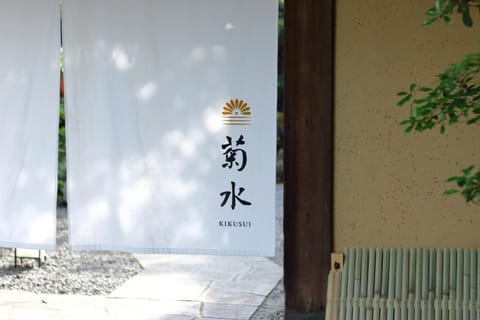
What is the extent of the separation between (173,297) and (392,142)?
8.27 ft

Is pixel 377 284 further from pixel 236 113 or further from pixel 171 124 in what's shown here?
pixel 171 124

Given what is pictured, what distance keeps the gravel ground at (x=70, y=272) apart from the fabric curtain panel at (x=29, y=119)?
1620 millimetres

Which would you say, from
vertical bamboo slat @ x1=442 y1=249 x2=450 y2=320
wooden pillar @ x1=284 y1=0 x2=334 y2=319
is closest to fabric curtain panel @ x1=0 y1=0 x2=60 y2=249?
wooden pillar @ x1=284 y1=0 x2=334 y2=319

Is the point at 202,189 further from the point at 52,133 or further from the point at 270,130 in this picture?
the point at 52,133

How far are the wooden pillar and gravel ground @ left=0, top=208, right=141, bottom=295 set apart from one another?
2.43 m

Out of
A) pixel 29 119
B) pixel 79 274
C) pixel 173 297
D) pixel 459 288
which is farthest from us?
pixel 79 274

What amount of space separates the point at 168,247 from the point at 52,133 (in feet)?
3.08

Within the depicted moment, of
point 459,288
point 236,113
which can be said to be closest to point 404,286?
point 459,288

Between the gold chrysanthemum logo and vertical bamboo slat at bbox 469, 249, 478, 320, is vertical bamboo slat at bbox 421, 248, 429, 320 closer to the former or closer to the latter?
vertical bamboo slat at bbox 469, 249, 478, 320

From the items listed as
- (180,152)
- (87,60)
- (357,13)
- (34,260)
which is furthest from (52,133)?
(34,260)

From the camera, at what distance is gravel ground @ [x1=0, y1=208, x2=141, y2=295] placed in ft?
20.6

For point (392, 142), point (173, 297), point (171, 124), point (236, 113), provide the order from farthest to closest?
1. point (173, 297)
2. point (171, 124)
3. point (236, 113)
4. point (392, 142)

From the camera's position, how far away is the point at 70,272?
22.3 feet

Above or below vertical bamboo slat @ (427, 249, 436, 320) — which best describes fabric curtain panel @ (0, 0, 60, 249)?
above
